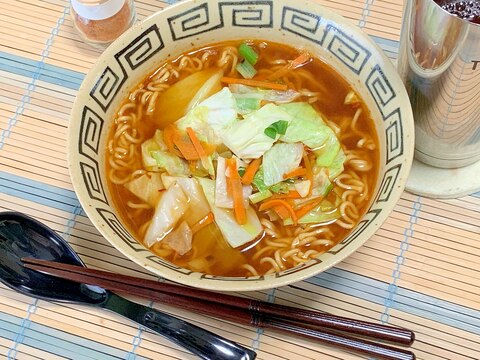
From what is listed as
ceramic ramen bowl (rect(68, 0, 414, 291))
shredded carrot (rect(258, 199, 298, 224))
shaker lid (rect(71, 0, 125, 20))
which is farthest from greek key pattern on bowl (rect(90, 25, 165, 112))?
shredded carrot (rect(258, 199, 298, 224))

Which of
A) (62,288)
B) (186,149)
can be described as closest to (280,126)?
(186,149)

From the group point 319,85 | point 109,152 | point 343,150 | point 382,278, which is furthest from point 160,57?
point 382,278

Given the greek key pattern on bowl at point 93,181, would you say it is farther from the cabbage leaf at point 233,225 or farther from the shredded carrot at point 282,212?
the shredded carrot at point 282,212

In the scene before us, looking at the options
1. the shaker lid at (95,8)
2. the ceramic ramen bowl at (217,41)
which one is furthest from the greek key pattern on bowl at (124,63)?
the shaker lid at (95,8)

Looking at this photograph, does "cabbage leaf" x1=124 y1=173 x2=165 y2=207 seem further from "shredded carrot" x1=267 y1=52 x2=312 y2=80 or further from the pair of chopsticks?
"shredded carrot" x1=267 y1=52 x2=312 y2=80

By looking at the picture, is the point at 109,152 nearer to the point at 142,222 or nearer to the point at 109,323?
the point at 142,222

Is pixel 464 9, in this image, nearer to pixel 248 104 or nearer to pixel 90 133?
pixel 248 104
